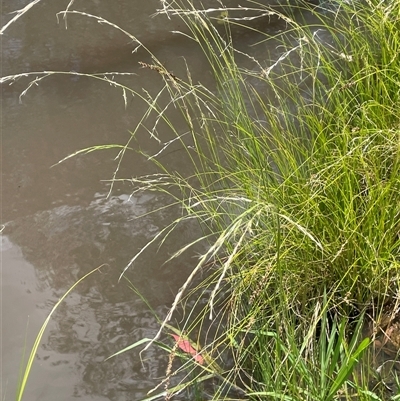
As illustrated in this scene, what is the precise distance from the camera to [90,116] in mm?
2254

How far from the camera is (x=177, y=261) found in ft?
5.70

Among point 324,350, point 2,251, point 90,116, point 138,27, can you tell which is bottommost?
point 324,350

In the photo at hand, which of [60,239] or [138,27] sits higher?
[138,27]

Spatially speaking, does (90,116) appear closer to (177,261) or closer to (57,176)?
(57,176)

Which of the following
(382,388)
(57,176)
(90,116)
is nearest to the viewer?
(382,388)

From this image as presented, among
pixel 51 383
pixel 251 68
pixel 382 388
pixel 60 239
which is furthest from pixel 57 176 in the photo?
pixel 382 388

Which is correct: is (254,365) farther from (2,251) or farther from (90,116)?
(90,116)

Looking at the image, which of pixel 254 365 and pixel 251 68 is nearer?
pixel 254 365

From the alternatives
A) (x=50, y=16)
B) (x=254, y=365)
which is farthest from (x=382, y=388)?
(x=50, y=16)

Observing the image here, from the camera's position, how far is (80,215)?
1892 millimetres

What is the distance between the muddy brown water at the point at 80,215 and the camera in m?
1.49

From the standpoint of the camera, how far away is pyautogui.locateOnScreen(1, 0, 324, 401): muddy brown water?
1.49 meters

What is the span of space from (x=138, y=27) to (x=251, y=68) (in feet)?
2.27

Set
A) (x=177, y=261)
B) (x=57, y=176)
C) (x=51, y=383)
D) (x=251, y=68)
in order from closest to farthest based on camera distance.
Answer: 1. (x=51, y=383)
2. (x=177, y=261)
3. (x=57, y=176)
4. (x=251, y=68)
